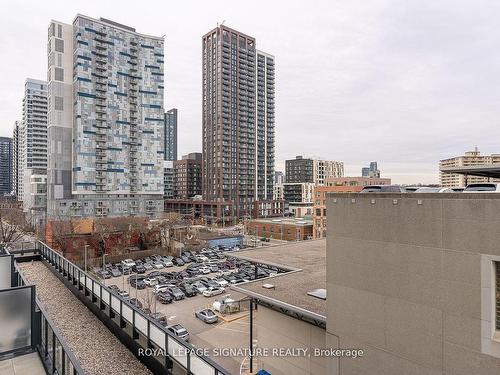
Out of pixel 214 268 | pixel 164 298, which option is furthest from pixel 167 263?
pixel 164 298

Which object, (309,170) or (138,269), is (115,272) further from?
(309,170)

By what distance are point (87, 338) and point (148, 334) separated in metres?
3.08

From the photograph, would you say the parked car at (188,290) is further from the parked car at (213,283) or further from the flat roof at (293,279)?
the flat roof at (293,279)

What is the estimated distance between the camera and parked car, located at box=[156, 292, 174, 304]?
38.9 meters

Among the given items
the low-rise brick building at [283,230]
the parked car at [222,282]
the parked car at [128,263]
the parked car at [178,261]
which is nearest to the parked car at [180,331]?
the parked car at [222,282]

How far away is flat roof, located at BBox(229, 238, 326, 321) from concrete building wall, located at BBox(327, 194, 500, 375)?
2026 millimetres

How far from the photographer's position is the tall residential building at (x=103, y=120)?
78125 mm

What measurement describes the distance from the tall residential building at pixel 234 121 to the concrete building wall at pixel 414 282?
99.8 meters

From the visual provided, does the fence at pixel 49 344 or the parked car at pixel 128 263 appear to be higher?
the fence at pixel 49 344

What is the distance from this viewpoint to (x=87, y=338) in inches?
→ 437

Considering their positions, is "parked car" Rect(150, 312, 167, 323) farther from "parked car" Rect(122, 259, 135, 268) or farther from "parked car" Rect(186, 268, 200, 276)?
"parked car" Rect(122, 259, 135, 268)

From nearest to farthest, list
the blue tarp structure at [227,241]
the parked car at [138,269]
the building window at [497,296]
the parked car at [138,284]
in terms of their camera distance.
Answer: the building window at [497,296]
the parked car at [138,284]
the parked car at [138,269]
the blue tarp structure at [227,241]

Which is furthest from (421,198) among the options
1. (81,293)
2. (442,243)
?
(81,293)

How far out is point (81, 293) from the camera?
47.6ft
